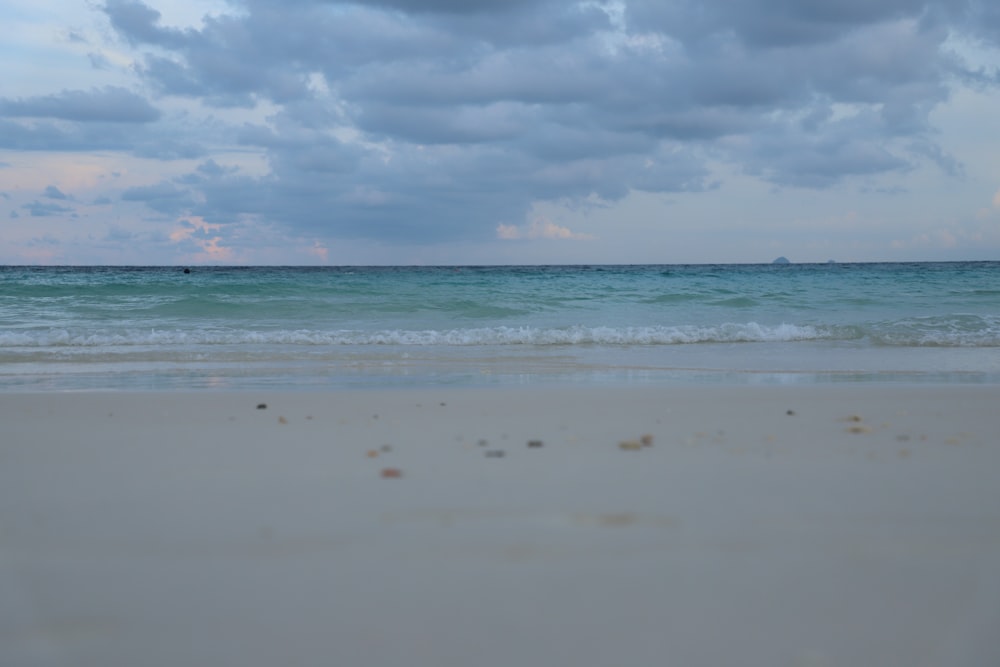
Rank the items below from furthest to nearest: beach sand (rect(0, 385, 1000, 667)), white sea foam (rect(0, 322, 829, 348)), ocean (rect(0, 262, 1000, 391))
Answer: white sea foam (rect(0, 322, 829, 348)) < ocean (rect(0, 262, 1000, 391)) < beach sand (rect(0, 385, 1000, 667))

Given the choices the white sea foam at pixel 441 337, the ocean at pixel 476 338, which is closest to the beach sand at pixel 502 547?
the ocean at pixel 476 338

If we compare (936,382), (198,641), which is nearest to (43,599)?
(198,641)

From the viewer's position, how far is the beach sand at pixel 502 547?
2.02 metres

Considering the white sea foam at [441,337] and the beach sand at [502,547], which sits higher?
the beach sand at [502,547]

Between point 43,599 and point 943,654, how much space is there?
243cm

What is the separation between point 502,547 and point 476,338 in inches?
413

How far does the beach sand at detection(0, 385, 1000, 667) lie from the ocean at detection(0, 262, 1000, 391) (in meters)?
3.30

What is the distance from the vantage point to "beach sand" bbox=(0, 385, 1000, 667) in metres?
2.02

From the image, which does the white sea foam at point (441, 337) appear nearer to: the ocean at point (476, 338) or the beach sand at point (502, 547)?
the ocean at point (476, 338)

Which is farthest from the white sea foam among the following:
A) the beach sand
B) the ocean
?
the beach sand

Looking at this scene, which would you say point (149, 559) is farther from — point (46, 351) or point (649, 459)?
point (46, 351)

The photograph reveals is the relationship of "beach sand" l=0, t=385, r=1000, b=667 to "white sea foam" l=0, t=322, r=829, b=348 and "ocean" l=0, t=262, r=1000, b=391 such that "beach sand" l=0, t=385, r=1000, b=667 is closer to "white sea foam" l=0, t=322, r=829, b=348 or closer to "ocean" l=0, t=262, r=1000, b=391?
"ocean" l=0, t=262, r=1000, b=391

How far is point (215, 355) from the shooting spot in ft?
34.5

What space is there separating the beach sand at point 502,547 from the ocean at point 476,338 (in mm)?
3300
